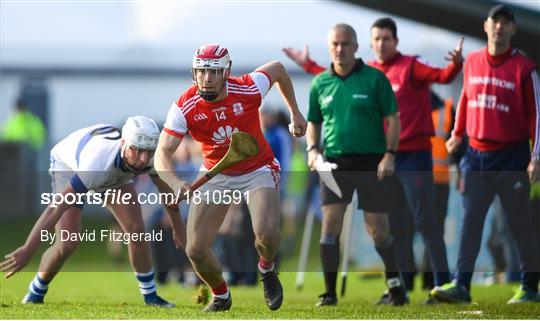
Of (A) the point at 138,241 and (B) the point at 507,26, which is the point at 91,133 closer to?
(A) the point at 138,241

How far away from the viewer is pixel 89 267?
17453 millimetres

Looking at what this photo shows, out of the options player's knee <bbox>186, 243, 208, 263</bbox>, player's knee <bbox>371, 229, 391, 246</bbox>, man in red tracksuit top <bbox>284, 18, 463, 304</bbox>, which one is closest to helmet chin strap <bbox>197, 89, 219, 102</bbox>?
player's knee <bbox>186, 243, 208, 263</bbox>

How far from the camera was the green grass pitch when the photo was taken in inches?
439

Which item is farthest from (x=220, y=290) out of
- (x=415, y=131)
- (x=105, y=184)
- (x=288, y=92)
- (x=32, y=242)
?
(x=415, y=131)

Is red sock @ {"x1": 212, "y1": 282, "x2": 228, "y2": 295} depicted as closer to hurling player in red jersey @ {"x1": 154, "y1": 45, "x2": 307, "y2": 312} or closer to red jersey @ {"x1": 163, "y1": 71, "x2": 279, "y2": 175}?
hurling player in red jersey @ {"x1": 154, "y1": 45, "x2": 307, "y2": 312}

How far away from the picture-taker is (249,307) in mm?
12234

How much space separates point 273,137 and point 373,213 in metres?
4.26

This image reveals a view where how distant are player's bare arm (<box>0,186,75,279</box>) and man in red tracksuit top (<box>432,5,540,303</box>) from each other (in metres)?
3.57

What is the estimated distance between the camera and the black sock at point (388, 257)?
41.7ft

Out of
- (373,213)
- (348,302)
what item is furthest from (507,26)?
(348,302)

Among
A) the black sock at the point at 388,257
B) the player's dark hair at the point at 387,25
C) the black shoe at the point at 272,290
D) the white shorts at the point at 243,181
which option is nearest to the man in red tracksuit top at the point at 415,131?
the player's dark hair at the point at 387,25

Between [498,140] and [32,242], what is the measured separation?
4346 millimetres

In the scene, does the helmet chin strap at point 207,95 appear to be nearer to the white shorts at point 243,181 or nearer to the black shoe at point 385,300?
the white shorts at point 243,181

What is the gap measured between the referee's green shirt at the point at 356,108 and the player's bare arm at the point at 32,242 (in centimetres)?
254
